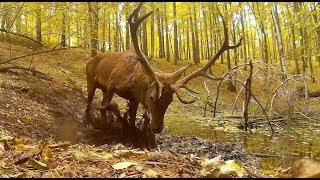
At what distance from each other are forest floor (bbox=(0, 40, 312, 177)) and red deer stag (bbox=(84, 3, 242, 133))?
87 centimetres

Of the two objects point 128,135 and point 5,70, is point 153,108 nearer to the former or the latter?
point 128,135

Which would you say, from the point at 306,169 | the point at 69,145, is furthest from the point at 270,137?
the point at 306,169

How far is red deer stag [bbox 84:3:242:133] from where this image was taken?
829cm

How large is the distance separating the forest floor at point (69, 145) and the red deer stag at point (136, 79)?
87cm

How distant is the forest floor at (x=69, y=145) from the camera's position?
408 centimetres

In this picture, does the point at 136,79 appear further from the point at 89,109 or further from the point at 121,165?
the point at 121,165

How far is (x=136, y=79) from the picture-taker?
977 cm

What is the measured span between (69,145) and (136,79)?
4370 mm

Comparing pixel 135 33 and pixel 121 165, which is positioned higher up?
pixel 135 33

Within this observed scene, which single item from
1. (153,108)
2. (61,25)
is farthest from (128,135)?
(61,25)

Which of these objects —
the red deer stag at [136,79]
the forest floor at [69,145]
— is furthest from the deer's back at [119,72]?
Answer: the forest floor at [69,145]

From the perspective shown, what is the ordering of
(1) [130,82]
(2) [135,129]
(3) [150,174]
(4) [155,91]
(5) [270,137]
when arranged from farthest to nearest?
(5) [270,137]
(2) [135,129]
(1) [130,82]
(4) [155,91]
(3) [150,174]

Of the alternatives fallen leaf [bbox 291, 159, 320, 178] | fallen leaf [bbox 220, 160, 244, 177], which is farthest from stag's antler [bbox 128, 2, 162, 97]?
fallen leaf [bbox 291, 159, 320, 178]

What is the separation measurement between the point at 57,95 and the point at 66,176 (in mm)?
11302
